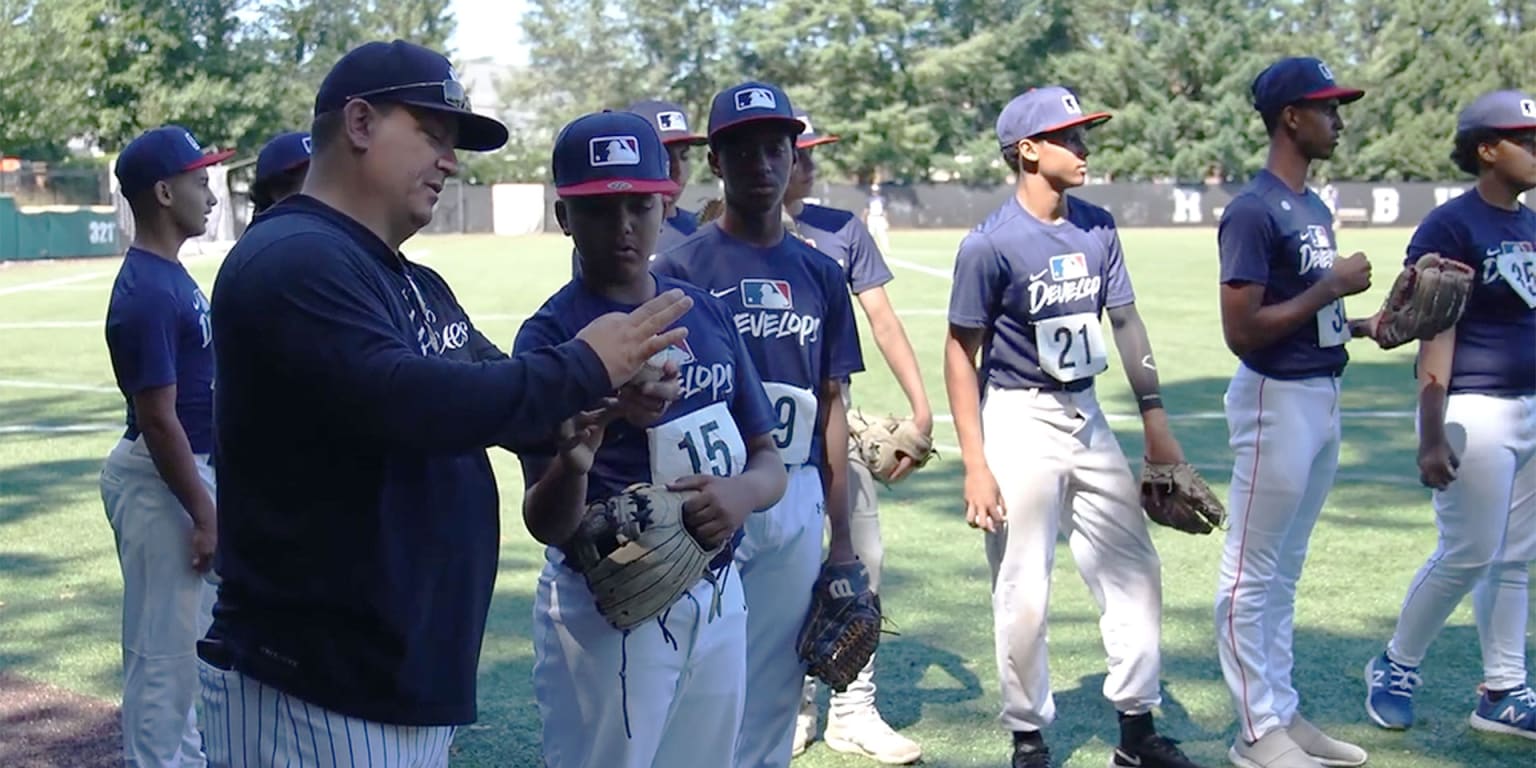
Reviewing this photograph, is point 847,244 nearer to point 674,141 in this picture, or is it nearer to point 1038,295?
point 674,141

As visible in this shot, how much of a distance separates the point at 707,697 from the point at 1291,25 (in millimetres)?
83313

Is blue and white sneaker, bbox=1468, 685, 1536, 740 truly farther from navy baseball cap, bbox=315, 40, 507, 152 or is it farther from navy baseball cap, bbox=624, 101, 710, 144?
navy baseball cap, bbox=315, 40, 507, 152

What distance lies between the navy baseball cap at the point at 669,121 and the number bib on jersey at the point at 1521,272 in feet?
10.1

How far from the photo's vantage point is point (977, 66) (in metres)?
74.3

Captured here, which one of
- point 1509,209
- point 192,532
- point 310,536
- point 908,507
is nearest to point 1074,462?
point 1509,209

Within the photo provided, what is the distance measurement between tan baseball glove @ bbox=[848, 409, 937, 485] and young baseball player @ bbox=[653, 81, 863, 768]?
0.98 meters

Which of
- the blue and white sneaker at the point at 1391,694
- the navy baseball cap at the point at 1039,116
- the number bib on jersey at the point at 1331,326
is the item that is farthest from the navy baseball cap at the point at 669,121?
the blue and white sneaker at the point at 1391,694

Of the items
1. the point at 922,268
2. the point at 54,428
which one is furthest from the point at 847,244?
the point at 922,268

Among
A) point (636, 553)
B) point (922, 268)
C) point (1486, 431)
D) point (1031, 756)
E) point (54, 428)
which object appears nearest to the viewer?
point (636, 553)

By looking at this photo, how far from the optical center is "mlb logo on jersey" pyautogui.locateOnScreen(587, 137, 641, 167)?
3.62m

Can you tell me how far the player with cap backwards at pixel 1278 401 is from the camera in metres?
5.41

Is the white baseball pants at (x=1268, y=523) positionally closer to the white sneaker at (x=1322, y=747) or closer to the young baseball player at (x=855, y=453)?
the white sneaker at (x=1322, y=747)

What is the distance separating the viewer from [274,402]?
260 cm

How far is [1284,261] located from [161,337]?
370cm
